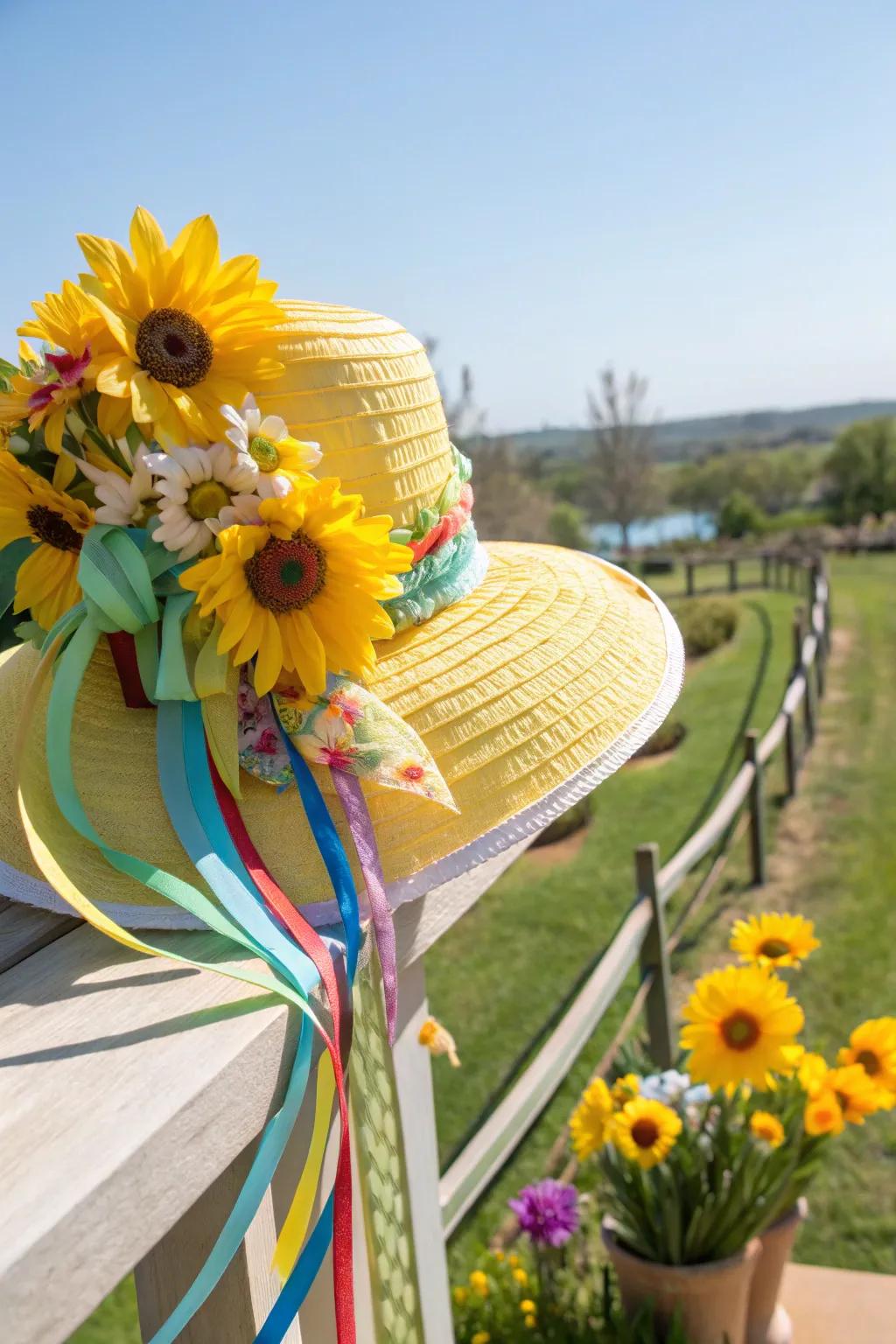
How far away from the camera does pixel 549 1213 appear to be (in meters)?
2.56

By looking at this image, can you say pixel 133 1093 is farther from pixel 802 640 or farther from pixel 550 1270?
pixel 802 640

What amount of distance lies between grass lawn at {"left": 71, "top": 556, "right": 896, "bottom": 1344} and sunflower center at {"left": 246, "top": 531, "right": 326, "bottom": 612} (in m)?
3.01

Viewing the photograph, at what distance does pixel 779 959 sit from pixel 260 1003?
181 centimetres

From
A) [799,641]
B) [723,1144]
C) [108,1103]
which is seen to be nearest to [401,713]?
[108,1103]

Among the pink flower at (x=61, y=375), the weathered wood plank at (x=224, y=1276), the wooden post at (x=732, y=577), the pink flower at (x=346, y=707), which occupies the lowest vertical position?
the wooden post at (x=732, y=577)

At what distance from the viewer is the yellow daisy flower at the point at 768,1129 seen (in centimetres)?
226

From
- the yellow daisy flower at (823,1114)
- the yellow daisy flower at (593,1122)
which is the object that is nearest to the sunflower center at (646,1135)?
the yellow daisy flower at (593,1122)

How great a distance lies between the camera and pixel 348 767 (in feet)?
3.40

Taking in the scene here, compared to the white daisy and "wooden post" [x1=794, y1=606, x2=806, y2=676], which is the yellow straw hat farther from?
"wooden post" [x1=794, y1=606, x2=806, y2=676]

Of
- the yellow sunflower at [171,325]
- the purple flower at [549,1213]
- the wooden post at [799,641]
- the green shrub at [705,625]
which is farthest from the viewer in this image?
the green shrub at [705,625]

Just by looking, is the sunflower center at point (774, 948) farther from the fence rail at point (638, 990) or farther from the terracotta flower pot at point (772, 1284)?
the fence rail at point (638, 990)

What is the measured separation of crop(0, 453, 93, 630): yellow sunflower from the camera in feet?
3.38

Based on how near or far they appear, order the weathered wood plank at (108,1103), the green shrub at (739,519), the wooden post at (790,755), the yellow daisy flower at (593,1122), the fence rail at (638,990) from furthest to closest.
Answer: the green shrub at (739,519), the wooden post at (790,755), the fence rail at (638,990), the yellow daisy flower at (593,1122), the weathered wood plank at (108,1103)

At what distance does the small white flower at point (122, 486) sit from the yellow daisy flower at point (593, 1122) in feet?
6.08
